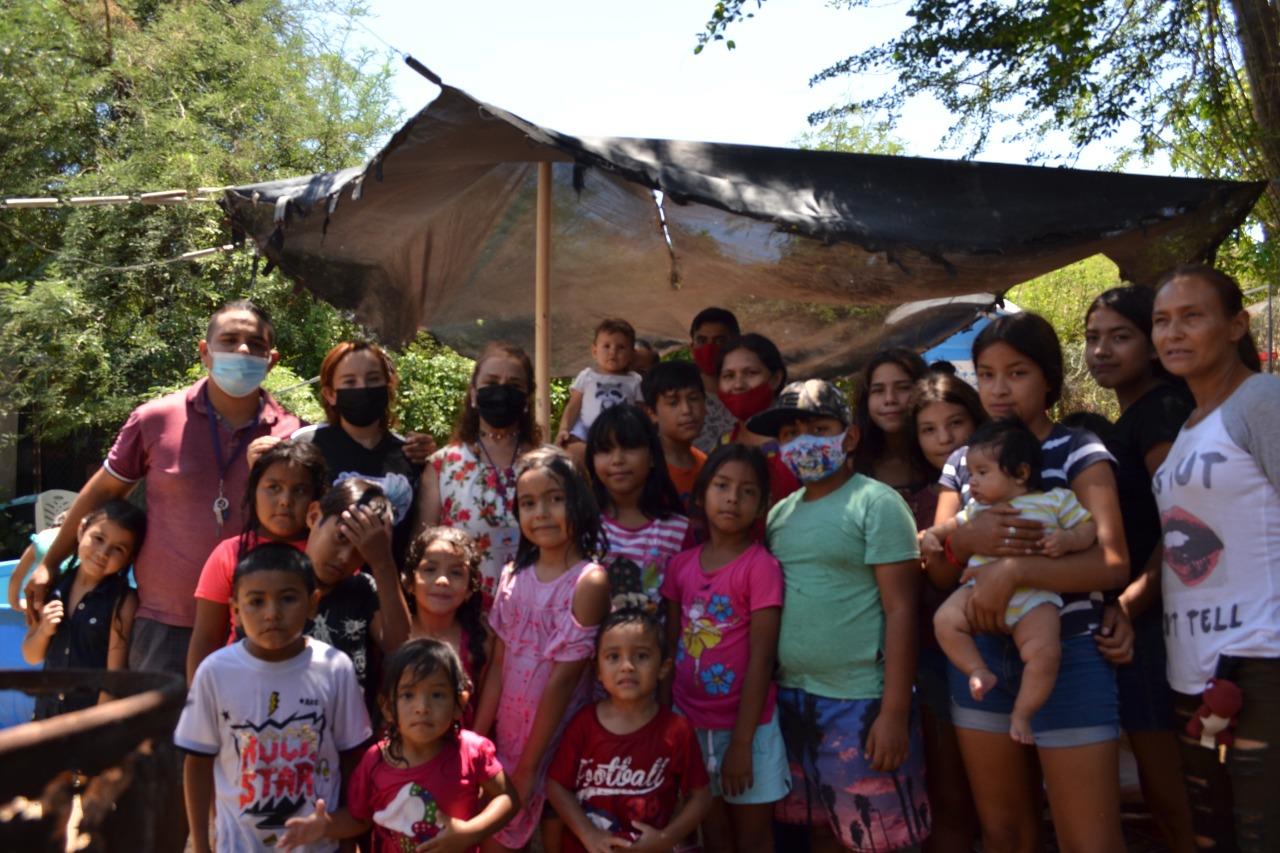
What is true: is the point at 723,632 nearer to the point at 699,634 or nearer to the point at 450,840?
the point at 699,634

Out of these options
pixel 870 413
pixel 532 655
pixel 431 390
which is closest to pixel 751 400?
pixel 870 413

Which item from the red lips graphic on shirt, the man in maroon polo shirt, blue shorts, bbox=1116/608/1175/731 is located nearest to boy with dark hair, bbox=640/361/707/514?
the man in maroon polo shirt

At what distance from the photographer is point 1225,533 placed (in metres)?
2.82

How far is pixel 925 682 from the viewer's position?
3.77 metres

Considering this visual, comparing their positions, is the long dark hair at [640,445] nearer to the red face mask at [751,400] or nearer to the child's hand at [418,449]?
the red face mask at [751,400]

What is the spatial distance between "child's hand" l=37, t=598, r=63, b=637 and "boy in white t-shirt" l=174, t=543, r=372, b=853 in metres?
1.28

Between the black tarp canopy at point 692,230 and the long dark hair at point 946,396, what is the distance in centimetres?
51

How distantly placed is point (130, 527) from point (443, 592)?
1452 mm

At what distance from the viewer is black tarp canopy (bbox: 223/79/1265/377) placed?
4.11m

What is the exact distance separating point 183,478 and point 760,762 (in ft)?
7.51

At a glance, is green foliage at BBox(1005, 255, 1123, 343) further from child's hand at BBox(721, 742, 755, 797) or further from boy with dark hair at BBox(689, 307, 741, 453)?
child's hand at BBox(721, 742, 755, 797)

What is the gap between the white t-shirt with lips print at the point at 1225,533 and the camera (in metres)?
2.74

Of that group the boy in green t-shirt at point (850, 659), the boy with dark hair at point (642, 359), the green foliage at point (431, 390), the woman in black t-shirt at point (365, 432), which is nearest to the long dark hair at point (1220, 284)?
the boy in green t-shirt at point (850, 659)

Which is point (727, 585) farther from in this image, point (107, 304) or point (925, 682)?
point (107, 304)
